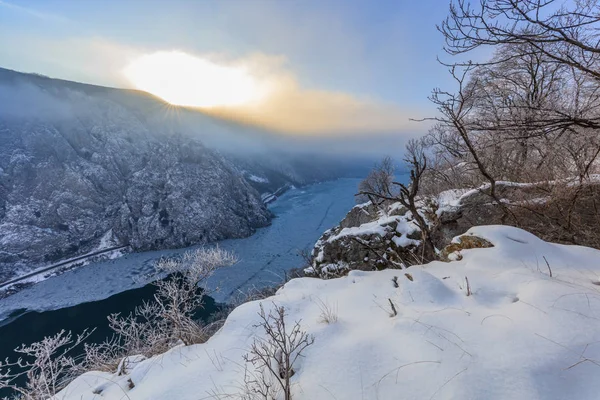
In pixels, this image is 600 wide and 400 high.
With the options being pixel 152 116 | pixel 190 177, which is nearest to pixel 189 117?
pixel 152 116

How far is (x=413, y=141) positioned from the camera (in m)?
27.5

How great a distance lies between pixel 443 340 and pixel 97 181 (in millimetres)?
85534

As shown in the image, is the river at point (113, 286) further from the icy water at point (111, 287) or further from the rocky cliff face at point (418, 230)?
the rocky cliff face at point (418, 230)

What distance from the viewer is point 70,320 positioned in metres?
32.4

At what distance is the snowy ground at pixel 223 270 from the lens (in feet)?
124

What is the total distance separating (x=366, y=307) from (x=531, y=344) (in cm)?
168

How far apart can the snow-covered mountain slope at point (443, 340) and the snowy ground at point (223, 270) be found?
18.8m

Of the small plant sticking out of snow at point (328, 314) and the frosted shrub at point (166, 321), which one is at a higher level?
the small plant sticking out of snow at point (328, 314)

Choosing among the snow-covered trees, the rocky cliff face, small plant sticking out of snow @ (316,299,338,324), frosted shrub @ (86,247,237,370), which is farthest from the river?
small plant sticking out of snow @ (316,299,338,324)

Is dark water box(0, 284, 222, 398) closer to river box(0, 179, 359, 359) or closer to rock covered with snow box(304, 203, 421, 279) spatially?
river box(0, 179, 359, 359)

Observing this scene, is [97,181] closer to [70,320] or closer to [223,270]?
[70,320]

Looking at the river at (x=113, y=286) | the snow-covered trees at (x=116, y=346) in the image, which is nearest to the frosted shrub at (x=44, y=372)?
the snow-covered trees at (x=116, y=346)

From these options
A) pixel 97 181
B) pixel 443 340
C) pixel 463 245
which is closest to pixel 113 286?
pixel 97 181

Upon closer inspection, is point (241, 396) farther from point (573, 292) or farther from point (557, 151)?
point (557, 151)
